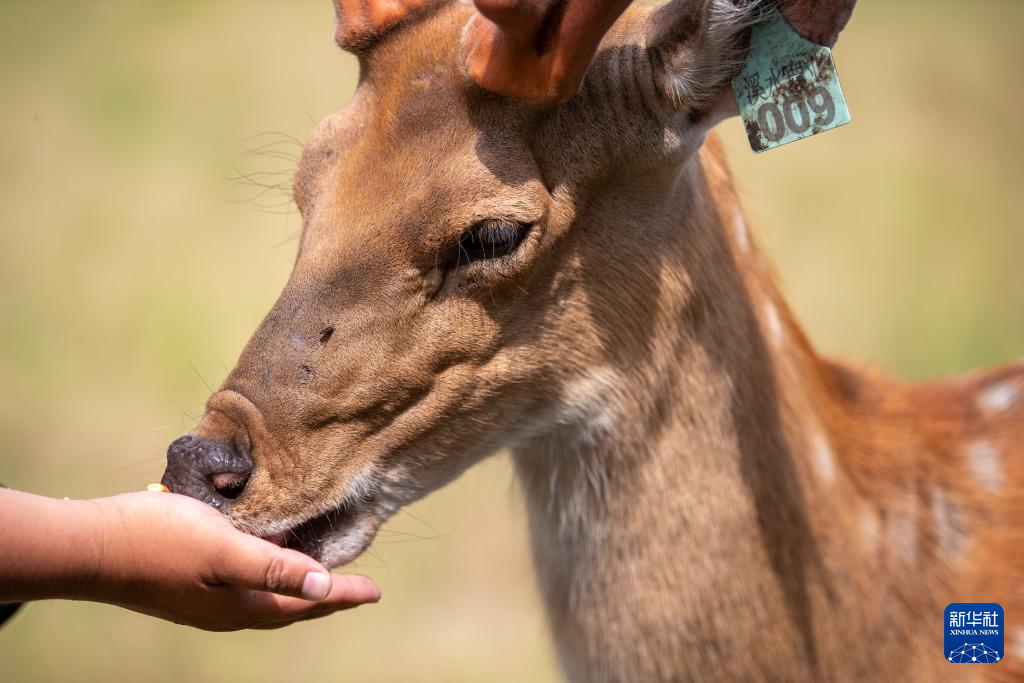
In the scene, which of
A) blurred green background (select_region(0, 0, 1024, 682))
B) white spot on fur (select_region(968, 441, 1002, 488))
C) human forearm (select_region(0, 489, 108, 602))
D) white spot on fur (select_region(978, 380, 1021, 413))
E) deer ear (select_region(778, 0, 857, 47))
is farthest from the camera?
blurred green background (select_region(0, 0, 1024, 682))

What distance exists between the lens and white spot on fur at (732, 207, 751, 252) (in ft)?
9.43

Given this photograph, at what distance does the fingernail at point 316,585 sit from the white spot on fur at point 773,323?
1.39 metres

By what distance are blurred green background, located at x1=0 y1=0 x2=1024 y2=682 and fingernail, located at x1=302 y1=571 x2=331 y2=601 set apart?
3204 millimetres

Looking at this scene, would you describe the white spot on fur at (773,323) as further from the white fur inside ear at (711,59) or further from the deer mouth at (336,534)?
the deer mouth at (336,534)

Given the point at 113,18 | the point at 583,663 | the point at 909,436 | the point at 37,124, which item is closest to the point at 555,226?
the point at 583,663

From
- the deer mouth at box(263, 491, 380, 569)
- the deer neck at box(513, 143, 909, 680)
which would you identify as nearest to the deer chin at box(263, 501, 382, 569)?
the deer mouth at box(263, 491, 380, 569)

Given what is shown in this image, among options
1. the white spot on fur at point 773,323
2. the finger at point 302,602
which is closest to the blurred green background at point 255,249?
the white spot on fur at point 773,323

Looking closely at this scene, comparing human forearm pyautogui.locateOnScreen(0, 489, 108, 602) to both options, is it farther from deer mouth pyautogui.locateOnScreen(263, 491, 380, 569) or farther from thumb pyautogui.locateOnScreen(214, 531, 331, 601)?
deer mouth pyautogui.locateOnScreen(263, 491, 380, 569)

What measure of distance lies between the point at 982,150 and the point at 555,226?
23.5 feet

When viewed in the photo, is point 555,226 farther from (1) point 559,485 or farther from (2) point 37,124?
(2) point 37,124

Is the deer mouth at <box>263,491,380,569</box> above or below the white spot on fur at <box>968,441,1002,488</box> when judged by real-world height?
above

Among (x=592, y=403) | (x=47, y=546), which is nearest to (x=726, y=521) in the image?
(x=592, y=403)
